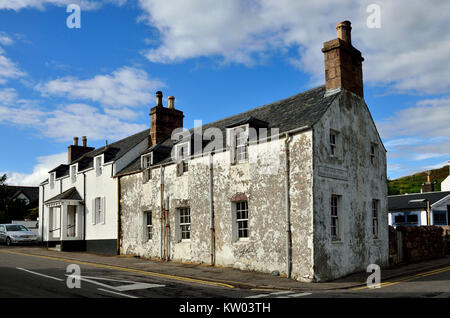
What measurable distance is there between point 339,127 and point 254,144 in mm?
3619

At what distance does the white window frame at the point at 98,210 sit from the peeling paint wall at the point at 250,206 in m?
5.12

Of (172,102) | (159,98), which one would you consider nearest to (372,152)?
(172,102)

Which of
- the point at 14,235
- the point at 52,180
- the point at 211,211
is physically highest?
the point at 52,180

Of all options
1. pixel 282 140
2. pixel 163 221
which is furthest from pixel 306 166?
pixel 163 221

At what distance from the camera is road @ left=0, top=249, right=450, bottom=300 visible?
36.0 ft

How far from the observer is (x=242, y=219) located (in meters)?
17.4

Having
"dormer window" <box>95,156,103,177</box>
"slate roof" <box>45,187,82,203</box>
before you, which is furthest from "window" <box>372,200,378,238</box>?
Result: "slate roof" <box>45,187,82,203</box>

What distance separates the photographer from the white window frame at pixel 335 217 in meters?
16.0

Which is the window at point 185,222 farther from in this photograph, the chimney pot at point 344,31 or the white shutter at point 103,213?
the chimney pot at point 344,31

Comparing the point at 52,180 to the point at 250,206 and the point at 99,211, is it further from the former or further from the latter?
the point at 250,206

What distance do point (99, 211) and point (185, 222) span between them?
30.4 ft

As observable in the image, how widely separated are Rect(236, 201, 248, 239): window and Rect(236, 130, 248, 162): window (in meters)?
1.97

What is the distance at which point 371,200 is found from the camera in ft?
61.0
